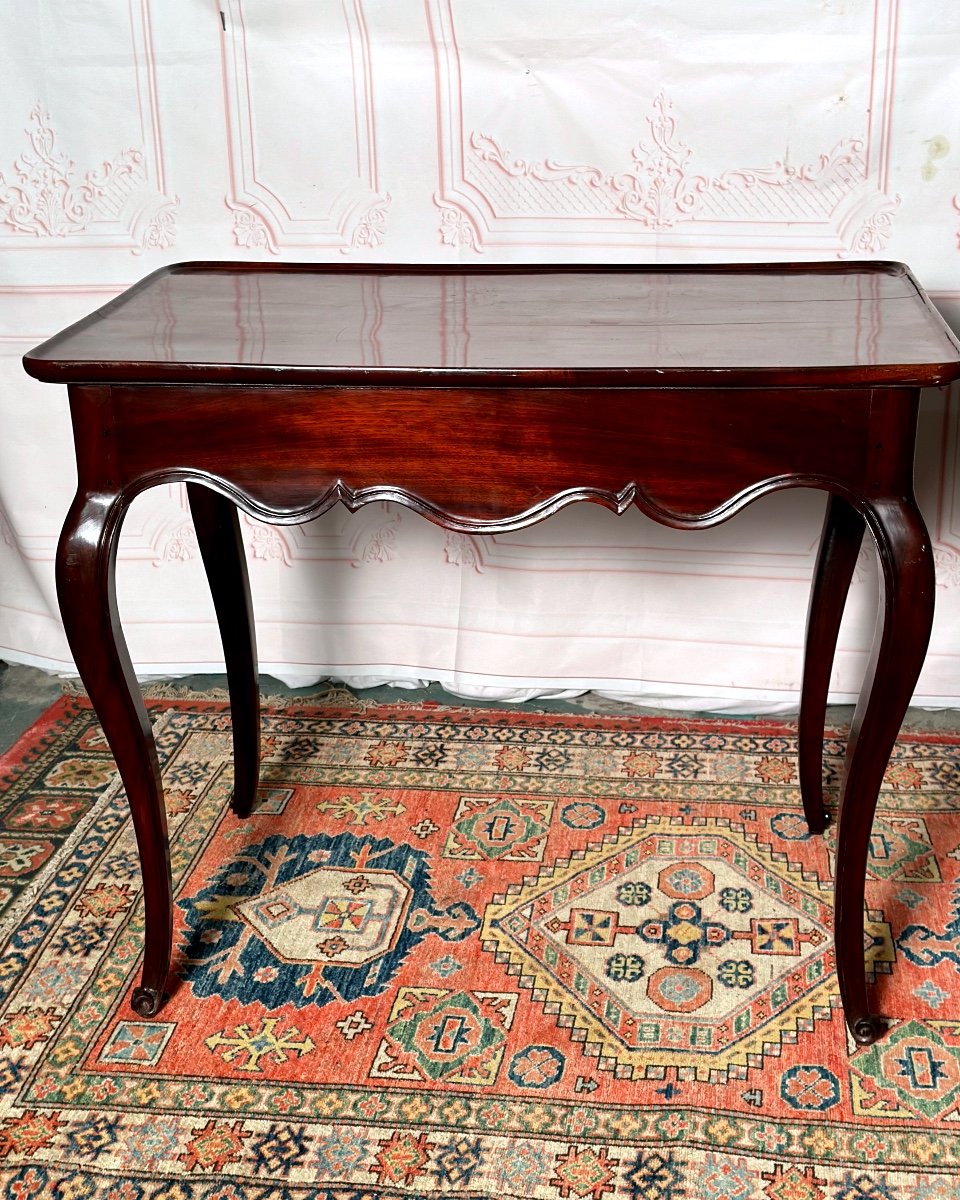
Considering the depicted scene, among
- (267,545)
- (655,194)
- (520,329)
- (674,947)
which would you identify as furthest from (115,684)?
(655,194)

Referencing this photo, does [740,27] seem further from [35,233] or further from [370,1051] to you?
[370,1051]

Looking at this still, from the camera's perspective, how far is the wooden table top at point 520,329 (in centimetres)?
137

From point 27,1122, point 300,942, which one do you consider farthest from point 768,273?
point 27,1122

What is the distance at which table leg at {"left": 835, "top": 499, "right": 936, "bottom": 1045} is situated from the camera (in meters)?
1.42

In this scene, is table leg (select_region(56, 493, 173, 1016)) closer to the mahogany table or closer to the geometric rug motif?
the mahogany table

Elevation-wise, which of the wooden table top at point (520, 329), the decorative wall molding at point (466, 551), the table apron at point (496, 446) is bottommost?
the decorative wall molding at point (466, 551)

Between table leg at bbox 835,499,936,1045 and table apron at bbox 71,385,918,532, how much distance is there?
2.2 inches

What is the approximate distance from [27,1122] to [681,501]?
1.12 metres

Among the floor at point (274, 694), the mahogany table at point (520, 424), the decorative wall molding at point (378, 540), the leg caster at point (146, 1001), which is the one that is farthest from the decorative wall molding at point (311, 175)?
the leg caster at point (146, 1001)

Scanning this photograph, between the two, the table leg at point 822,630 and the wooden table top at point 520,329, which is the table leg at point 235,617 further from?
the table leg at point 822,630

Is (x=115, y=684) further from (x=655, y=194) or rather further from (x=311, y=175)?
(x=655, y=194)

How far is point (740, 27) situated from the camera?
2125 mm

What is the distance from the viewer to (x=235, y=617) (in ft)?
6.81

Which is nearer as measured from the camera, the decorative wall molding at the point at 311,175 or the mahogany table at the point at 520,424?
the mahogany table at the point at 520,424
